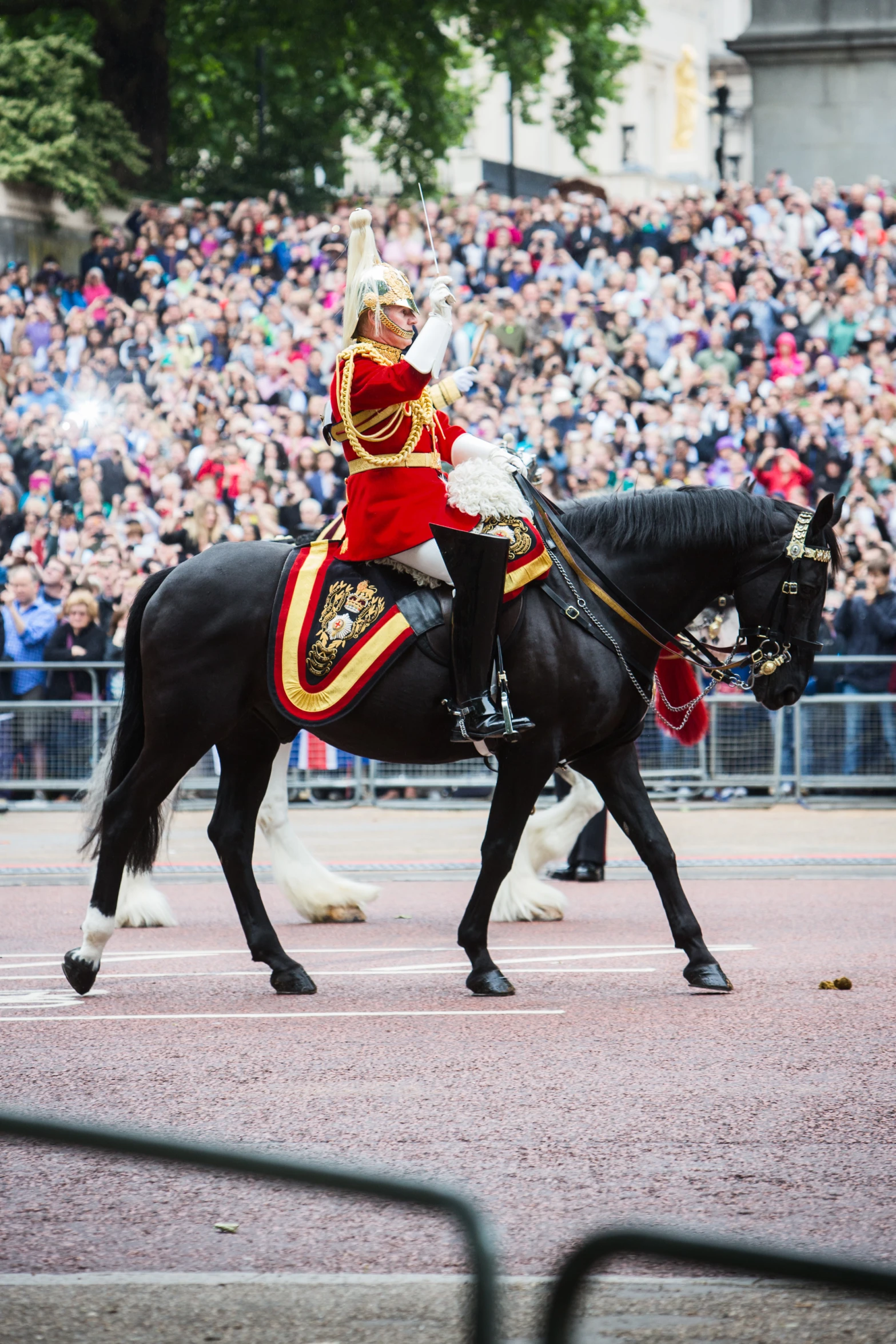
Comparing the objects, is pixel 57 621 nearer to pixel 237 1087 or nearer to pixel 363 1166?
pixel 237 1087

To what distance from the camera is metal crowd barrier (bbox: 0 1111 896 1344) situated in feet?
5.91

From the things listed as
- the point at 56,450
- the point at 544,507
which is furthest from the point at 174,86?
the point at 544,507

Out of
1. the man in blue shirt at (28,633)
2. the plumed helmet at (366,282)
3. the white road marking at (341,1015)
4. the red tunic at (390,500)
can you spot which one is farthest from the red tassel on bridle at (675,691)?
the man in blue shirt at (28,633)

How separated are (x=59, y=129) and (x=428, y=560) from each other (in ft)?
68.2

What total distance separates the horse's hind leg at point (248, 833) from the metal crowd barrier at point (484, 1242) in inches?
222

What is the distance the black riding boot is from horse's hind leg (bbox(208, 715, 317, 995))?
3.65 ft

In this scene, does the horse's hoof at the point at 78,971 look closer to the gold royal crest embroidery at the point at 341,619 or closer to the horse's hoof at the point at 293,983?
the horse's hoof at the point at 293,983

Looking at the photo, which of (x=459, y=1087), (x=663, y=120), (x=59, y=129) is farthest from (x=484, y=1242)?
(x=663, y=120)

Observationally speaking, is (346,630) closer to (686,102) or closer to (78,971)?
(78,971)

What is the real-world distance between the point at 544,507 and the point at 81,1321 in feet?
16.0

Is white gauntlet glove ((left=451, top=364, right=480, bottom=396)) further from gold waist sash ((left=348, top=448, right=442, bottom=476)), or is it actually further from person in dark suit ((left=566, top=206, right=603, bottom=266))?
person in dark suit ((left=566, top=206, right=603, bottom=266))

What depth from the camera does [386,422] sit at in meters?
7.61

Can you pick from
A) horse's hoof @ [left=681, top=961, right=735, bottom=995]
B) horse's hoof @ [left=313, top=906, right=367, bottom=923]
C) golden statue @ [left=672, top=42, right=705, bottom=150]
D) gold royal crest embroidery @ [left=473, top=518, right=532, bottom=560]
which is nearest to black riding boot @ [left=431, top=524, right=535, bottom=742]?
gold royal crest embroidery @ [left=473, top=518, right=532, bottom=560]

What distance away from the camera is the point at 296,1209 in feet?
14.5
